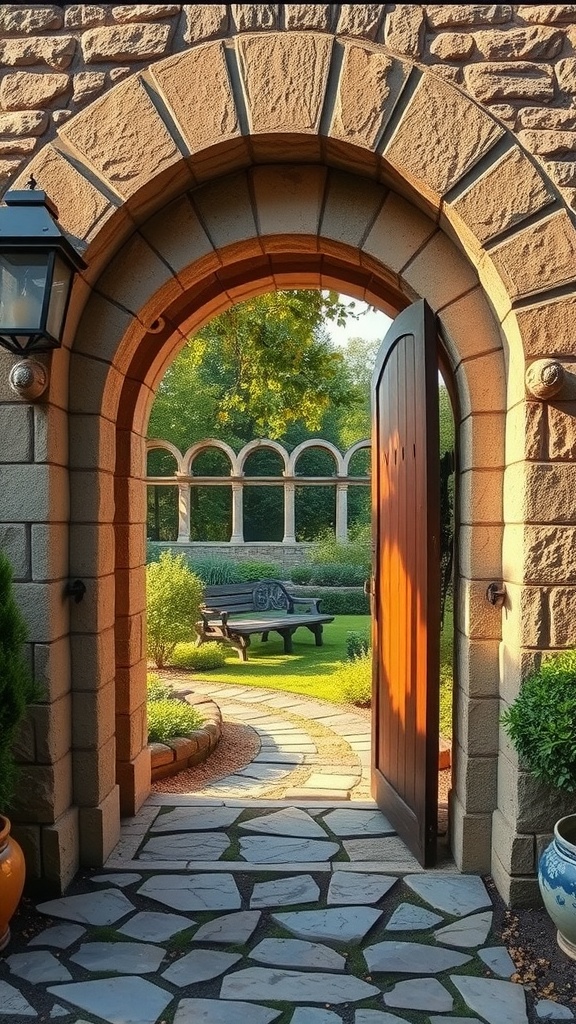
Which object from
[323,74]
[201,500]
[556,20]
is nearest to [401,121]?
[323,74]

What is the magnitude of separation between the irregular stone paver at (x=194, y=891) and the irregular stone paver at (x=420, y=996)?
0.78 m

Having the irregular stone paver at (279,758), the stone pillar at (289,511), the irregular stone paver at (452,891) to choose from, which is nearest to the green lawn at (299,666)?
the irregular stone paver at (279,758)

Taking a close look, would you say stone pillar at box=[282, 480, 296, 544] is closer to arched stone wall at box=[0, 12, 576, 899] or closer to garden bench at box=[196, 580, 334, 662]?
garden bench at box=[196, 580, 334, 662]

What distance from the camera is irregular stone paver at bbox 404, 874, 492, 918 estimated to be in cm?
297

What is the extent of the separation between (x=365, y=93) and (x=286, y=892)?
10.6 feet

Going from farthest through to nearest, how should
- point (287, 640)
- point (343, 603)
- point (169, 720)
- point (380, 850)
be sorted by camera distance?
point (343, 603)
point (287, 640)
point (169, 720)
point (380, 850)

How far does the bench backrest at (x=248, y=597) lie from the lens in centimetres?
1077

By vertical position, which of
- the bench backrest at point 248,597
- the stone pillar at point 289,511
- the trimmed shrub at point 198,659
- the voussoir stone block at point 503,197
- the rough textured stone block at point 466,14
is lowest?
the trimmed shrub at point 198,659

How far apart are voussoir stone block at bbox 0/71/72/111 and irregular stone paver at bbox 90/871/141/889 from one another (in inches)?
127

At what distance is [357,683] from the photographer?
22.6ft

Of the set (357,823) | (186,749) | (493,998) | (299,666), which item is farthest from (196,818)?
(299,666)

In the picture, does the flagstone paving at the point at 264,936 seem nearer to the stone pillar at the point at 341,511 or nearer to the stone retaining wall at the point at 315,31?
the stone retaining wall at the point at 315,31

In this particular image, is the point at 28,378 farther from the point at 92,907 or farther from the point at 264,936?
the point at 264,936

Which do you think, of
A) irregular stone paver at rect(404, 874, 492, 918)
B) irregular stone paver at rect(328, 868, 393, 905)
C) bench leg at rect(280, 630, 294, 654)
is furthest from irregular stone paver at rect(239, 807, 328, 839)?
bench leg at rect(280, 630, 294, 654)
